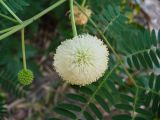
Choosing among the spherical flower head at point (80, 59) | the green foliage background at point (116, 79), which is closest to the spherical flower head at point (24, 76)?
the spherical flower head at point (80, 59)

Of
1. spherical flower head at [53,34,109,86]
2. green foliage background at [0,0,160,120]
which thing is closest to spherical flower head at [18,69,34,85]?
spherical flower head at [53,34,109,86]

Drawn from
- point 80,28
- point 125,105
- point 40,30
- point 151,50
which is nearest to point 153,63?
point 151,50

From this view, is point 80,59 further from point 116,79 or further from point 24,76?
point 116,79

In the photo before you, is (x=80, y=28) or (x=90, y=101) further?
(x=80, y=28)

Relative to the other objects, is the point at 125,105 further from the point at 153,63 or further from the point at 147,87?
the point at 153,63

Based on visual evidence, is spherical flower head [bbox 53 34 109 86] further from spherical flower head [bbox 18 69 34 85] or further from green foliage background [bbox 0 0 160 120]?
green foliage background [bbox 0 0 160 120]

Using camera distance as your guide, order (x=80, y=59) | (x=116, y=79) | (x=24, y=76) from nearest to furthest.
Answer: (x=80, y=59) < (x=24, y=76) < (x=116, y=79)

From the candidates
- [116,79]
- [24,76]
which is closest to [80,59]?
[24,76]


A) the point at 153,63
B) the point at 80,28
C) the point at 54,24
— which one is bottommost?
the point at 153,63
